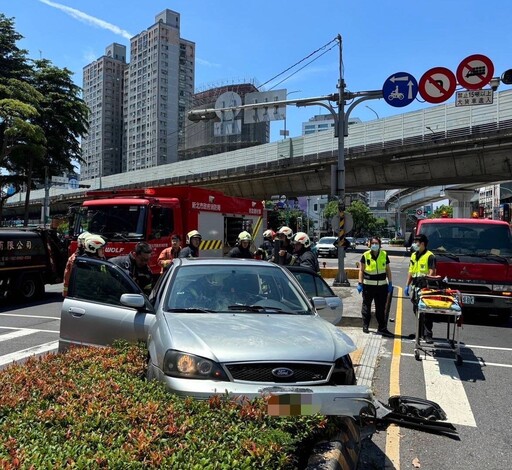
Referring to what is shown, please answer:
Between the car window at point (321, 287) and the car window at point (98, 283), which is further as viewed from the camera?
the car window at point (321, 287)

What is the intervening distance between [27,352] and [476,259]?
8.48m

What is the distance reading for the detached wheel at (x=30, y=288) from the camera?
42.8ft

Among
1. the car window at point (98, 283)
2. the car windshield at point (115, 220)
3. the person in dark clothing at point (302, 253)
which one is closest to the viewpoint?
the car window at point (98, 283)

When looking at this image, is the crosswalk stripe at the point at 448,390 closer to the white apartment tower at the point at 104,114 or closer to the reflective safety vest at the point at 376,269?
the reflective safety vest at the point at 376,269

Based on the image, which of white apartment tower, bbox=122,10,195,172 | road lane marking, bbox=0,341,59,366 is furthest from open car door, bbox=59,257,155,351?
white apartment tower, bbox=122,10,195,172

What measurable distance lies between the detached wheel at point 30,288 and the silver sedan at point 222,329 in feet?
28.3

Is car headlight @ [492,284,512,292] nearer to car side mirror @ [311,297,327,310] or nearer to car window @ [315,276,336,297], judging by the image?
car window @ [315,276,336,297]

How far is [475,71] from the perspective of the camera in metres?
11.7

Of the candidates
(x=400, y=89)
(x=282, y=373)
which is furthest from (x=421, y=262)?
(x=400, y=89)

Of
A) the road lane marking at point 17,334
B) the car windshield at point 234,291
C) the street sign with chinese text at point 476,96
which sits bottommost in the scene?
the road lane marking at point 17,334

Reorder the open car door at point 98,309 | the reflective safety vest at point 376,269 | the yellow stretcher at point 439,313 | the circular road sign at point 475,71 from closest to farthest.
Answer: the open car door at point 98,309, the yellow stretcher at point 439,313, the reflective safety vest at point 376,269, the circular road sign at point 475,71

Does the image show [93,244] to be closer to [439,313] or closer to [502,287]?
[439,313]

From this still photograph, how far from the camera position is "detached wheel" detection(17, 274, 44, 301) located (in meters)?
13.1

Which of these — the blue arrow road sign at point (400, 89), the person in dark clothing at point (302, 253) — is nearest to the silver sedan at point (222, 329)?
the person in dark clothing at point (302, 253)
